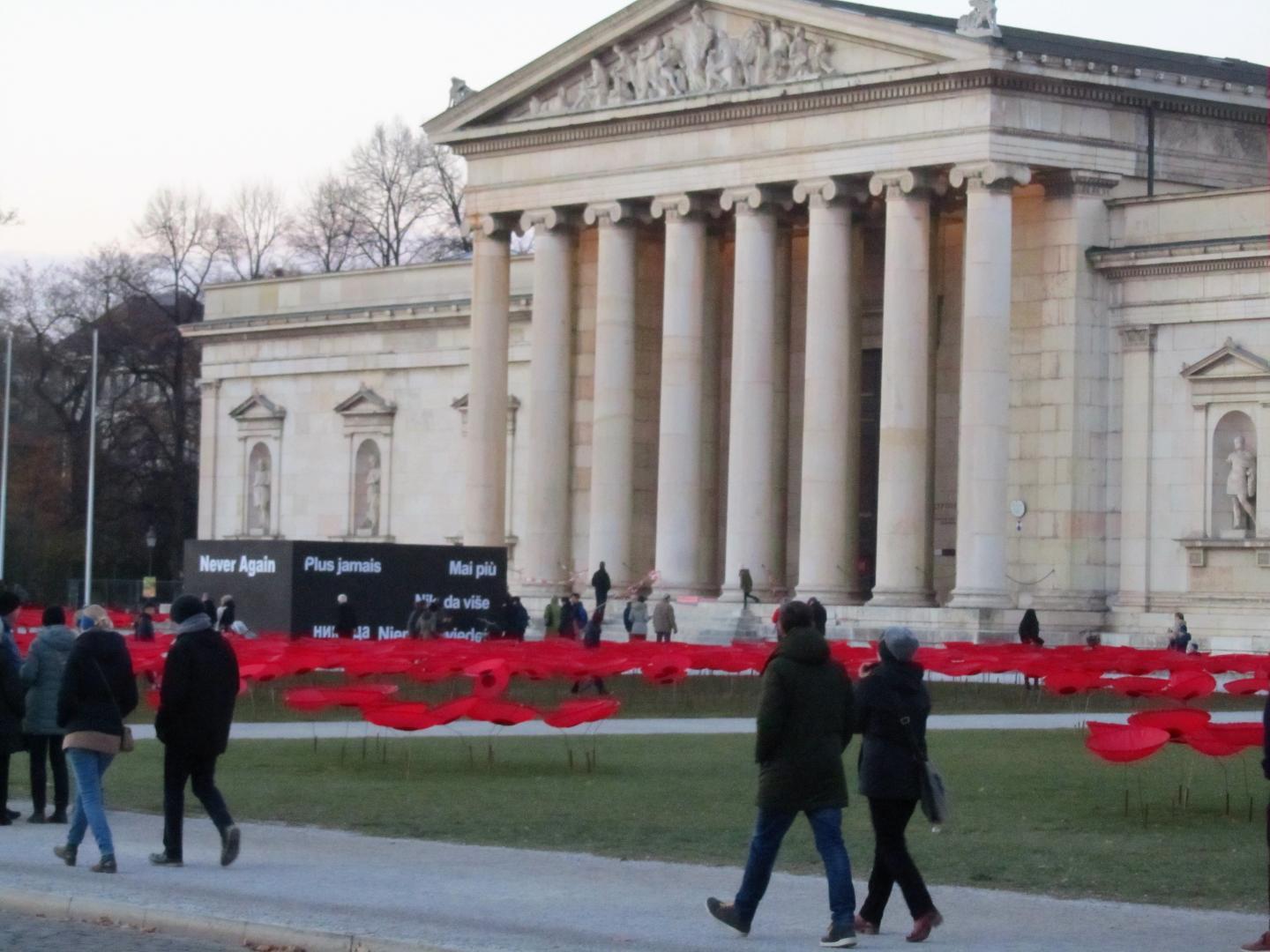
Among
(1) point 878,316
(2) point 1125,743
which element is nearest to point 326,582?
(1) point 878,316

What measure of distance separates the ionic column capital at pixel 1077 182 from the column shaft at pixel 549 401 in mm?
15708

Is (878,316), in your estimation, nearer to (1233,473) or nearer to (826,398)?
(826,398)

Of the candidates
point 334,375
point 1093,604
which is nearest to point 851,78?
point 1093,604

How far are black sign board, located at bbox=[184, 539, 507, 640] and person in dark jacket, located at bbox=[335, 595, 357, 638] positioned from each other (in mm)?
129

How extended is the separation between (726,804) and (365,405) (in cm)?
6350

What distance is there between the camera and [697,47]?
7281 cm

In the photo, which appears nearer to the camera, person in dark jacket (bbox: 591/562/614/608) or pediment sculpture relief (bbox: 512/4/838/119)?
pediment sculpture relief (bbox: 512/4/838/119)

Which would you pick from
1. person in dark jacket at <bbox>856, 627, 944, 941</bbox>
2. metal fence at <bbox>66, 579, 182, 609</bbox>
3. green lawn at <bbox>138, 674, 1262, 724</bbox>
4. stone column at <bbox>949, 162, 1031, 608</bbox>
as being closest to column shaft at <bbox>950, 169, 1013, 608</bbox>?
stone column at <bbox>949, 162, 1031, 608</bbox>

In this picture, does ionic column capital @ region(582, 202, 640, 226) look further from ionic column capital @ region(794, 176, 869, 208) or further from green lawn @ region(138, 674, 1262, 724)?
green lawn @ region(138, 674, 1262, 724)

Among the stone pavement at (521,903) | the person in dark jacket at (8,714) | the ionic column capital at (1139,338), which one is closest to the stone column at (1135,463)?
the ionic column capital at (1139,338)

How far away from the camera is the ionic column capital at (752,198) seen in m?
71.5

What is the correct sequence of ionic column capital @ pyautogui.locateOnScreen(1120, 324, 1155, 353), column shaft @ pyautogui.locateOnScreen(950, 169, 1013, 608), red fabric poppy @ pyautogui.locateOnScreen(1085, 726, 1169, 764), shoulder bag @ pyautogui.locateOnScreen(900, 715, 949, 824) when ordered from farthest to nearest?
ionic column capital @ pyautogui.locateOnScreen(1120, 324, 1155, 353) → column shaft @ pyautogui.locateOnScreen(950, 169, 1013, 608) → red fabric poppy @ pyautogui.locateOnScreen(1085, 726, 1169, 764) → shoulder bag @ pyautogui.locateOnScreen(900, 715, 949, 824)

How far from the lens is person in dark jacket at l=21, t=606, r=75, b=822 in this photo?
26.0 m

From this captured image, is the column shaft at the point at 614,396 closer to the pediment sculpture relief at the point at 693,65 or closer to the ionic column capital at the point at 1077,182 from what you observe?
the pediment sculpture relief at the point at 693,65
